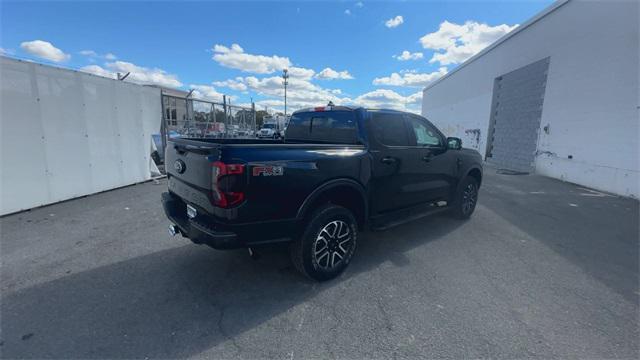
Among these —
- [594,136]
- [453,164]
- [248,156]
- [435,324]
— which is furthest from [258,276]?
[594,136]

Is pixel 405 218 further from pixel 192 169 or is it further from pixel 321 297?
pixel 192 169

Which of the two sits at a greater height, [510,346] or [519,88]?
[519,88]

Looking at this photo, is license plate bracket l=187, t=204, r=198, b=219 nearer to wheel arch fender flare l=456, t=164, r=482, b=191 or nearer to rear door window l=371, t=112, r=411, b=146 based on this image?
rear door window l=371, t=112, r=411, b=146

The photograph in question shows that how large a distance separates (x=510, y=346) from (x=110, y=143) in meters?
8.66

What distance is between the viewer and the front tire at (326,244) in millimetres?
3029

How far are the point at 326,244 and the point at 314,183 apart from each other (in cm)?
73

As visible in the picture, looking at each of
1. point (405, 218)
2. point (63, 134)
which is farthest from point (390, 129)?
point (63, 134)

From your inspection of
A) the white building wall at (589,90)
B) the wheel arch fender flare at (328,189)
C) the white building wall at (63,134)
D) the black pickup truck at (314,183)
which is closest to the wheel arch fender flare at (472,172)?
the black pickup truck at (314,183)

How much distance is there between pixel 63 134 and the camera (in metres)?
6.15

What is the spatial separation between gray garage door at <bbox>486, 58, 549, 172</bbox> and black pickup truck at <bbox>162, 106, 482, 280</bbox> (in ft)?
35.1

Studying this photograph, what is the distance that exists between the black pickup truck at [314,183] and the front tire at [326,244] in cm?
1

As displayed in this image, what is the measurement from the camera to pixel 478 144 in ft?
59.3

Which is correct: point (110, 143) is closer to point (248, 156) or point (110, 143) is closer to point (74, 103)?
point (74, 103)

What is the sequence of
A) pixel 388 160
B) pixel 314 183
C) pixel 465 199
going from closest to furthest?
pixel 314 183
pixel 388 160
pixel 465 199
